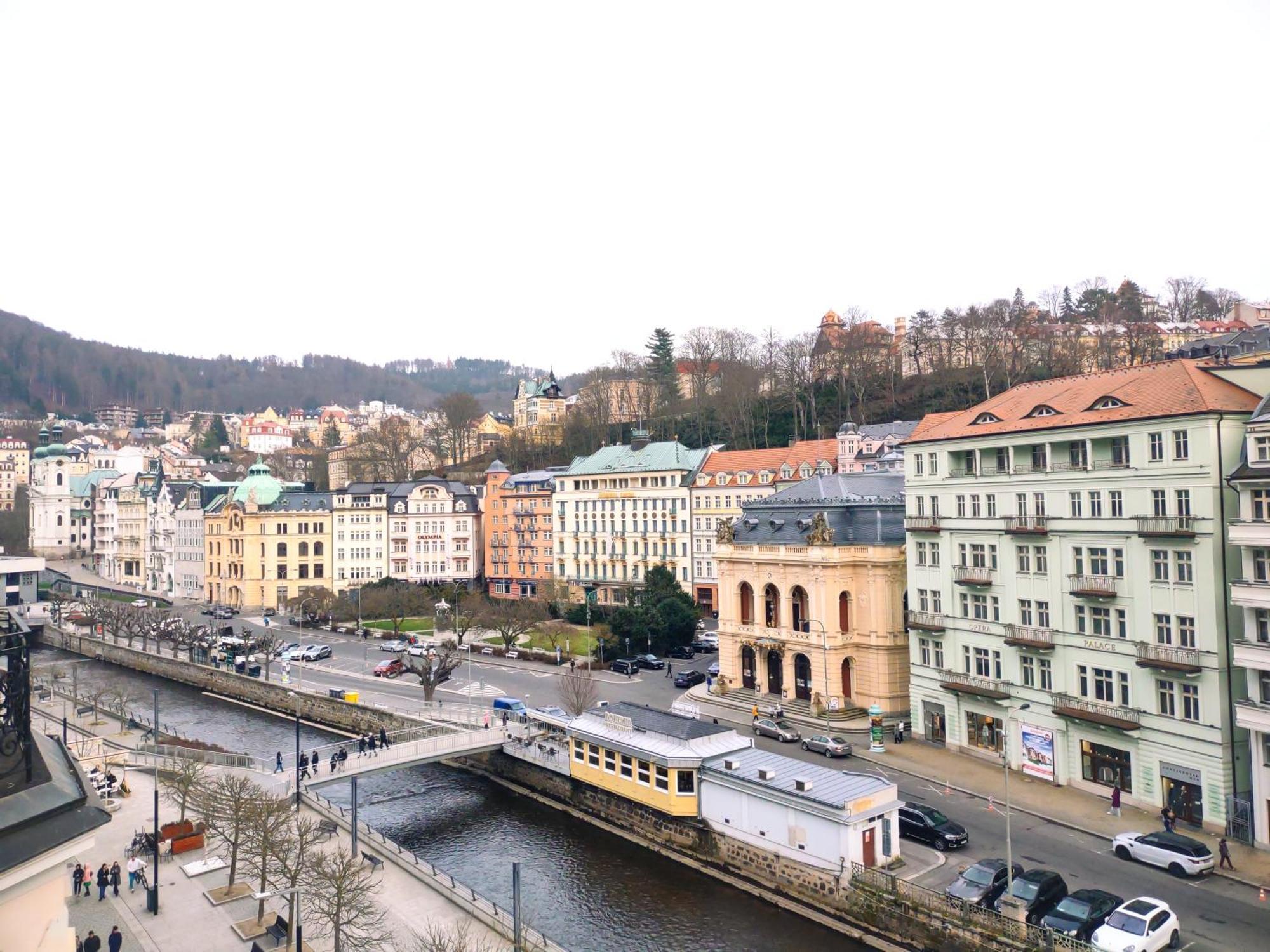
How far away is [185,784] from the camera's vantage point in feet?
111

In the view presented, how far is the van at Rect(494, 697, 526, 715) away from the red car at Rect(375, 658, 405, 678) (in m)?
13.2

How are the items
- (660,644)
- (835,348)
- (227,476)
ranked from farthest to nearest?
1. (227,476)
2. (835,348)
3. (660,644)

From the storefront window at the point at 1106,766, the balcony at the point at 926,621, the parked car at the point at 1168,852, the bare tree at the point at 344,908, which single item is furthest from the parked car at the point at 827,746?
the bare tree at the point at 344,908

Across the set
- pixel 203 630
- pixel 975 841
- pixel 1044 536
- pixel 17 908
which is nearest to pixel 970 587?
pixel 1044 536

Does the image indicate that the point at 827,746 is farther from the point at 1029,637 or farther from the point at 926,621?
the point at 1029,637

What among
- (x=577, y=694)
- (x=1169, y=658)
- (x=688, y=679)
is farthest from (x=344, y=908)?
(x=688, y=679)

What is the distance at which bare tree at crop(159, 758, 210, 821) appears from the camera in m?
33.0

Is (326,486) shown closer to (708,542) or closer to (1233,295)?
(708,542)

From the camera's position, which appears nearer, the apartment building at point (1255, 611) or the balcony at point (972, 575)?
the apartment building at point (1255, 611)

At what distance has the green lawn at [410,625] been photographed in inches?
3066

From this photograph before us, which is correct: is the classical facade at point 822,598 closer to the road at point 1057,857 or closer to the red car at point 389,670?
the road at point 1057,857

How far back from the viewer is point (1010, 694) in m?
37.2

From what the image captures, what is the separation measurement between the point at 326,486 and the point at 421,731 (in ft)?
343

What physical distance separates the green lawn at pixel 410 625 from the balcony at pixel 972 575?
4953 cm
